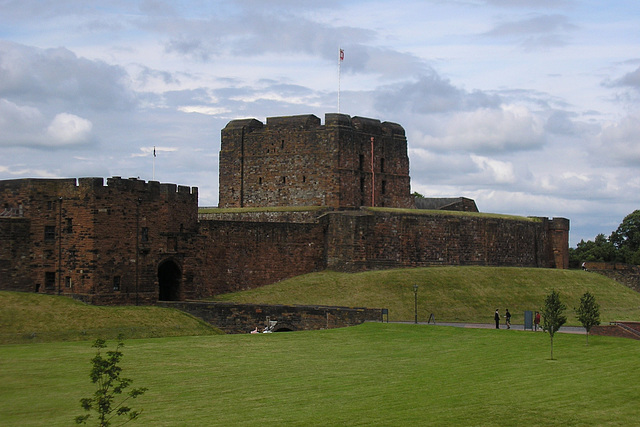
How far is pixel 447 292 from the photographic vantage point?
1817 inches

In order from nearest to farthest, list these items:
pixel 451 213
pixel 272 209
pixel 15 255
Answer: pixel 15 255 → pixel 272 209 → pixel 451 213

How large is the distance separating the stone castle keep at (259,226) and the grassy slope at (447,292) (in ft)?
7.51

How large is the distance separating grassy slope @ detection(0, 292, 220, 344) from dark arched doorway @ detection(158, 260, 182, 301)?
4417 mm

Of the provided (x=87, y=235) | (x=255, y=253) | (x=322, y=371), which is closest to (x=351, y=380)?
(x=322, y=371)

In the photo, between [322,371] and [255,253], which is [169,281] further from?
[322,371]

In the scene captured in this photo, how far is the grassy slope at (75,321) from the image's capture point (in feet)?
111

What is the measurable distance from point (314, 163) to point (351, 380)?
3283 centimetres

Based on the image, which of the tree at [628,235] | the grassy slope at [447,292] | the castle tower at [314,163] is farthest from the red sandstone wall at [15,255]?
the tree at [628,235]

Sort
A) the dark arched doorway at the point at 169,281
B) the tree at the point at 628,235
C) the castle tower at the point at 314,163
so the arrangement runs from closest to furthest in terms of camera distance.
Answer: the dark arched doorway at the point at 169,281 → the castle tower at the point at 314,163 → the tree at the point at 628,235

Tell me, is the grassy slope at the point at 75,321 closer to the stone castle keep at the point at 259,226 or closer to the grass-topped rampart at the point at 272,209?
the stone castle keep at the point at 259,226

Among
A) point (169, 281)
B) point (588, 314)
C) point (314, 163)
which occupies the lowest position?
point (588, 314)

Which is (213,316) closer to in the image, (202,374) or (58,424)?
(202,374)

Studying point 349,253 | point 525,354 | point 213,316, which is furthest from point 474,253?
point 525,354

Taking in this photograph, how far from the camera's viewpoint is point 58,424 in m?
18.7
